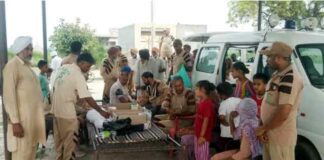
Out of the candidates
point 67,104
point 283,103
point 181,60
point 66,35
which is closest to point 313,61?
point 283,103

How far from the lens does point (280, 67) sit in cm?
340

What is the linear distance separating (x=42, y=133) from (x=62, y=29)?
11473 mm

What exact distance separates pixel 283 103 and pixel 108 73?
4.95m

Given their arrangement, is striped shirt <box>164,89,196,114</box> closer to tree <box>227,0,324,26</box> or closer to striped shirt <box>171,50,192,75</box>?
striped shirt <box>171,50,192,75</box>

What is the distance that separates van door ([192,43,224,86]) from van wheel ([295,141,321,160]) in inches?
74.5

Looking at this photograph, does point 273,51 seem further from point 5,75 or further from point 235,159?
point 5,75

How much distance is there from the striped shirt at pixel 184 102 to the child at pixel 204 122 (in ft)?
3.69

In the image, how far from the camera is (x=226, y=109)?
4492 millimetres

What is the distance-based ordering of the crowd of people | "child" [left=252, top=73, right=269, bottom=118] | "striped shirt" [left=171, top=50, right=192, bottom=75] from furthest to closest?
"striped shirt" [left=171, top=50, right=192, bottom=75] < "child" [left=252, top=73, right=269, bottom=118] < the crowd of people

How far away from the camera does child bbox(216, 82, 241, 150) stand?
4492 millimetres

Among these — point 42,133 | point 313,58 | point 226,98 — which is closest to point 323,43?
point 313,58

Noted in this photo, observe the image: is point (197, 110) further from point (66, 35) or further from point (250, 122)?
point (66, 35)

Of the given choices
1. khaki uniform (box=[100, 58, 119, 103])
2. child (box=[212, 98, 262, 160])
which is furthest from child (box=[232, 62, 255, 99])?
khaki uniform (box=[100, 58, 119, 103])

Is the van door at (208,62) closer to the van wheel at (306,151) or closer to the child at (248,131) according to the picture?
the child at (248,131)
